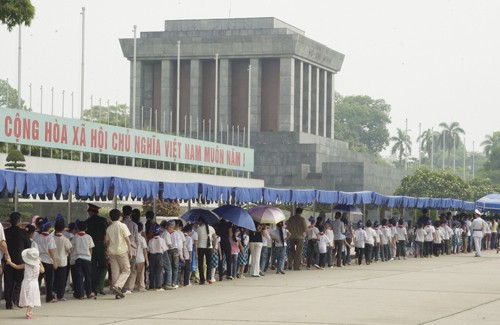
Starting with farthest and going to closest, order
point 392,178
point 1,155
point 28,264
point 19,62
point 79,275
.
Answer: point 392,178
point 19,62
point 1,155
point 79,275
point 28,264

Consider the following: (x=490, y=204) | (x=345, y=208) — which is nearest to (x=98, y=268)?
(x=345, y=208)

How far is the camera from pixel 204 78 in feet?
320

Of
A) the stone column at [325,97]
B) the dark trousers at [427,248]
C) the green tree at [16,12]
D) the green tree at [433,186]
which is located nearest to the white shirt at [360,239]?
the dark trousers at [427,248]

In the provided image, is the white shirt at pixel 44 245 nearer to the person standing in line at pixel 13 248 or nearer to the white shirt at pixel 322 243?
the person standing in line at pixel 13 248

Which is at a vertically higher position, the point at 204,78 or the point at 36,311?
the point at 204,78

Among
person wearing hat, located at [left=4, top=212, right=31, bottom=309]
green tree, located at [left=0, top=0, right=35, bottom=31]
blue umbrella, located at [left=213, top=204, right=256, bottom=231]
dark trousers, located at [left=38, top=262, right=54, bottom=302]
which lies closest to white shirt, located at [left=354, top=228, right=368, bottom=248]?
blue umbrella, located at [left=213, top=204, right=256, bottom=231]

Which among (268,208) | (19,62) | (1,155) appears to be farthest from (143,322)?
(19,62)

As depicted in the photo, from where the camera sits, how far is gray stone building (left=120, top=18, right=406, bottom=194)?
89.2 metres

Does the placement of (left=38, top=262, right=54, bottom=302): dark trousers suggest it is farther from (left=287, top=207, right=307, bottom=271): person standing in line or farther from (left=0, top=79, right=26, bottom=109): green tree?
(left=0, top=79, right=26, bottom=109): green tree

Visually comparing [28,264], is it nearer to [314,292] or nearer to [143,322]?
[143,322]

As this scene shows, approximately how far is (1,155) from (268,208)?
668 inches

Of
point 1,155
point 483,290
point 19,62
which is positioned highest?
point 19,62

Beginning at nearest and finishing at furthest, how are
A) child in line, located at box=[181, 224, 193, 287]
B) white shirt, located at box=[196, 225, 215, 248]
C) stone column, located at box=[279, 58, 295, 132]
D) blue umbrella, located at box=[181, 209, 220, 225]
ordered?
child in line, located at box=[181, 224, 193, 287], white shirt, located at box=[196, 225, 215, 248], blue umbrella, located at box=[181, 209, 220, 225], stone column, located at box=[279, 58, 295, 132]

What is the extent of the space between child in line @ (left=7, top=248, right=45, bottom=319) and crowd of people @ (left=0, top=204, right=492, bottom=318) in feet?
0.05
